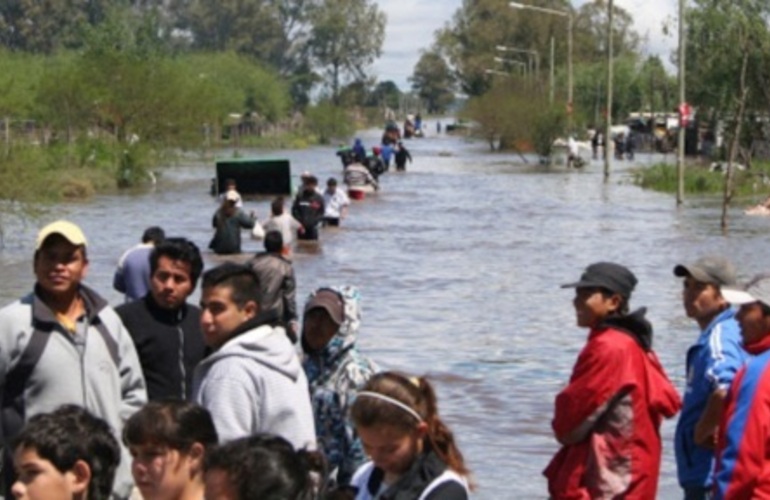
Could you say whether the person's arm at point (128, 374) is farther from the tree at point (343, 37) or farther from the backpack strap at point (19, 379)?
the tree at point (343, 37)

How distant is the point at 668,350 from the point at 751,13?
135 feet

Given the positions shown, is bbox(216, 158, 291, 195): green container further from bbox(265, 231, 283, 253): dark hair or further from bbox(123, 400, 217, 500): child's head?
bbox(123, 400, 217, 500): child's head

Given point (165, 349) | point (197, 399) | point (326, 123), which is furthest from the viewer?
point (326, 123)

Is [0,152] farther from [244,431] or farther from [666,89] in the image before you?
[666,89]

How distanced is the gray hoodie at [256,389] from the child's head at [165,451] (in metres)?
1.10

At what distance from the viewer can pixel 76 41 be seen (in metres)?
154

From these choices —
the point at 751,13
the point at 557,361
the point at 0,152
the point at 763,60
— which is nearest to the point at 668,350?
the point at 557,361

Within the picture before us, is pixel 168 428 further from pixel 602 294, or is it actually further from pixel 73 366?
pixel 602 294

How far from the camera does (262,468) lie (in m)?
4.85

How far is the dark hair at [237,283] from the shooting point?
275 inches

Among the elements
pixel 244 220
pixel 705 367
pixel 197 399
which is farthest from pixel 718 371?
pixel 244 220

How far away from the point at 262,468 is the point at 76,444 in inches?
23.8

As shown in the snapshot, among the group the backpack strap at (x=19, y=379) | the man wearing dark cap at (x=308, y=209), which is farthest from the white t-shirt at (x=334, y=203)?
the backpack strap at (x=19, y=379)

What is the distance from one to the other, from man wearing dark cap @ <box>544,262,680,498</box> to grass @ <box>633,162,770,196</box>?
40.6m
